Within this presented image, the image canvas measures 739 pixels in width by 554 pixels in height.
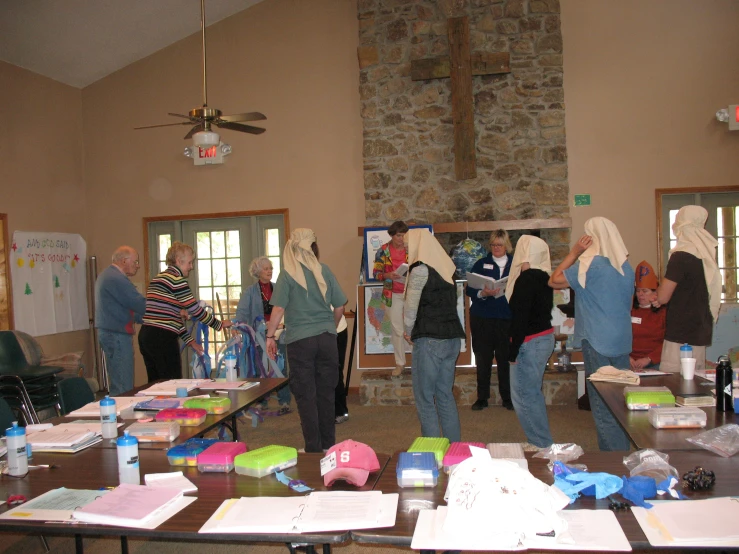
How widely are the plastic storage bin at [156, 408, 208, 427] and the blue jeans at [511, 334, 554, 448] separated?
1940 millimetres

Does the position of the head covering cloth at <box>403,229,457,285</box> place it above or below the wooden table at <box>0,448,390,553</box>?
above

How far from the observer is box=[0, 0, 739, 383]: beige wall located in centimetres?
634

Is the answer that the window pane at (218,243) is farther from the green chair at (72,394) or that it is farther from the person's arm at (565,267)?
the person's arm at (565,267)

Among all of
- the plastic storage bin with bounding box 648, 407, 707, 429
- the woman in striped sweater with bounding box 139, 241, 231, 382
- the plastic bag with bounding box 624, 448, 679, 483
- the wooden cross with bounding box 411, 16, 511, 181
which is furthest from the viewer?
the wooden cross with bounding box 411, 16, 511, 181

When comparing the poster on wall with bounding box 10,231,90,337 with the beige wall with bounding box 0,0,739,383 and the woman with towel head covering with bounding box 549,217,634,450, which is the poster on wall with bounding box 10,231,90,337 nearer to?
the beige wall with bounding box 0,0,739,383

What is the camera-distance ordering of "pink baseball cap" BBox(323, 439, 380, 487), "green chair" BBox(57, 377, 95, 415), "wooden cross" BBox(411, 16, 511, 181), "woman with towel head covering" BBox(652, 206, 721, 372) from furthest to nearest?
"wooden cross" BBox(411, 16, 511, 181) < "green chair" BBox(57, 377, 95, 415) < "woman with towel head covering" BBox(652, 206, 721, 372) < "pink baseball cap" BBox(323, 439, 380, 487)

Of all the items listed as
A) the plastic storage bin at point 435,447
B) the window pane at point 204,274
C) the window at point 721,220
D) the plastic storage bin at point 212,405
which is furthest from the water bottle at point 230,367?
the window at point 721,220

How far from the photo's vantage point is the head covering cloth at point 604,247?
343 centimetres

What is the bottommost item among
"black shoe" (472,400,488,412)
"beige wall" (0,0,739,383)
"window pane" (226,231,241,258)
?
"black shoe" (472,400,488,412)

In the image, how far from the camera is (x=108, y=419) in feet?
8.74

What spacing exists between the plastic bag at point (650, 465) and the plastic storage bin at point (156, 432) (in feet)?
Result: 5.65

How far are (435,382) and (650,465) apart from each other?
6.13 feet

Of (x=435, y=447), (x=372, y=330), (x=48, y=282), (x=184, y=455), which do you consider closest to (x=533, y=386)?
(x=435, y=447)

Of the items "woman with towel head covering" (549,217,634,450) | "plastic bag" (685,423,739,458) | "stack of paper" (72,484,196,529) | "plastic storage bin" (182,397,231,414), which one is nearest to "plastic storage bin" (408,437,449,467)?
"stack of paper" (72,484,196,529)
